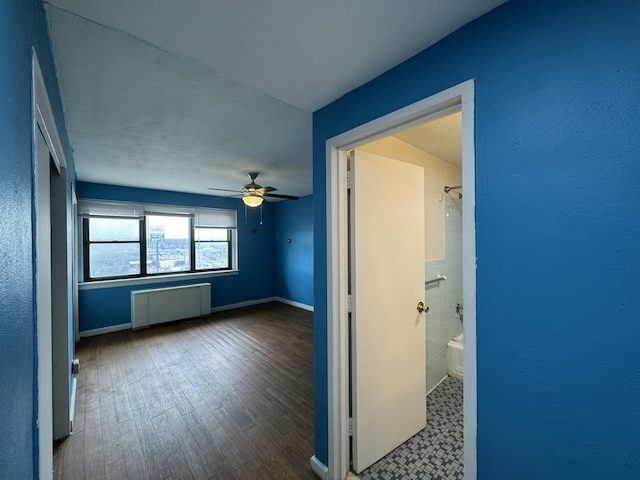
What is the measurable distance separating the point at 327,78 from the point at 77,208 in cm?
470

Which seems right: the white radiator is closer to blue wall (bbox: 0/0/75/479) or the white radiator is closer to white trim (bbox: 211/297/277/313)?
white trim (bbox: 211/297/277/313)

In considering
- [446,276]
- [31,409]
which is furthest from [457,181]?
[31,409]

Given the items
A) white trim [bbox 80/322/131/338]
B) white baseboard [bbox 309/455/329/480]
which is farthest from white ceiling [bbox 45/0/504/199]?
white trim [bbox 80/322/131/338]

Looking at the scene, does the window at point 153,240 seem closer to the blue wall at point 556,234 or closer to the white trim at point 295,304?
the white trim at point 295,304

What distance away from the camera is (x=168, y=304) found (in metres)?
4.61

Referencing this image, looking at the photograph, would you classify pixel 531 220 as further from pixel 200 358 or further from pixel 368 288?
pixel 200 358

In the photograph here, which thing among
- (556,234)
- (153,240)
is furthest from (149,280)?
(556,234)

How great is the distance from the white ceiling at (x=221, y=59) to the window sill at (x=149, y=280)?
2583mm

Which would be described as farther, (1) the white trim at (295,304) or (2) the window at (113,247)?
(1) the white trim at (295,304)

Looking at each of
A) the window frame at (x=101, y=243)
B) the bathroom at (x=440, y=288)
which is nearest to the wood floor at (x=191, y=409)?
the bathroom at (x=440, y=288)

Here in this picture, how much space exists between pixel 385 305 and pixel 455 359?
66.4 inches

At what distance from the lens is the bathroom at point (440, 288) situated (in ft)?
5.90

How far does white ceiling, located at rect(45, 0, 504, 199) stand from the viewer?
3.05 ft

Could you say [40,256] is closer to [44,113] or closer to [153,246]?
[44,113]
